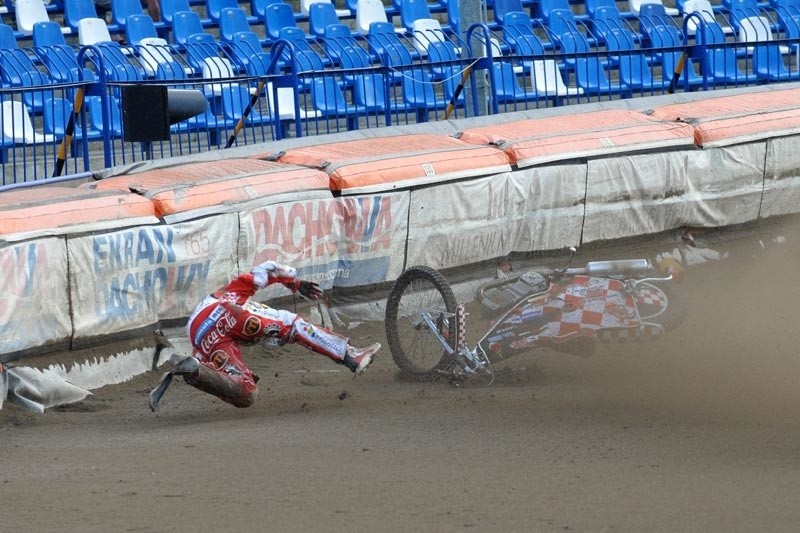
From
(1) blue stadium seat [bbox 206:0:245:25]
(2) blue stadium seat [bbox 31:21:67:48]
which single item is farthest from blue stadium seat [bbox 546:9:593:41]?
(2) blue stadium seat [bbox 31:21:67:48]

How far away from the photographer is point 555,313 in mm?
8672

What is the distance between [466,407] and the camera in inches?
303

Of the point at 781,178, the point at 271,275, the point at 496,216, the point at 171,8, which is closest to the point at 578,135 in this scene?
the point at 496,216

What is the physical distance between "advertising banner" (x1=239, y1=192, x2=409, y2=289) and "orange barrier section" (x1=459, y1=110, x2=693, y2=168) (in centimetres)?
145

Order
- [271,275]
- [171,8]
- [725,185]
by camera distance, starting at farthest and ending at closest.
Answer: [171,8] < [725,185] < [271,275]

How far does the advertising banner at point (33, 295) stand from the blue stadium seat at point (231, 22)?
8.65 meters

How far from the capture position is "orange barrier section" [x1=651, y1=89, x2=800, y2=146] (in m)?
12.6

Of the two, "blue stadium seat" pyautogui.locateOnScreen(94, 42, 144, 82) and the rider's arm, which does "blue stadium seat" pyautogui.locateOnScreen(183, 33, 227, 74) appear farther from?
the rider's arm

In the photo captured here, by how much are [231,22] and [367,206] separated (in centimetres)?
737

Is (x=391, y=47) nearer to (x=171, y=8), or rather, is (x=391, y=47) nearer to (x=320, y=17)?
(x=320, y=17)

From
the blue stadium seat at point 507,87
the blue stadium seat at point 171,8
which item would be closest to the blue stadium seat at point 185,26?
the blue stadium seat at point 171,8

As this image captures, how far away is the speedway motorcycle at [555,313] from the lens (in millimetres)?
8625

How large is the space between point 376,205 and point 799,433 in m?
4.80

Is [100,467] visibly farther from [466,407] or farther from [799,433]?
[799,433]
